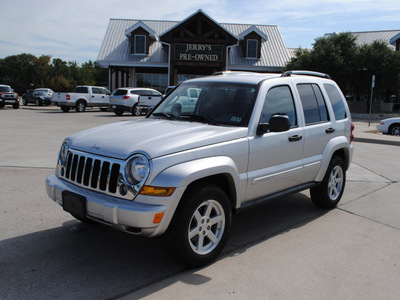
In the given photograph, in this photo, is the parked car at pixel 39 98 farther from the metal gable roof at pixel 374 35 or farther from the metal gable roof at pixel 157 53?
the metal gable roof at pixel 374 35

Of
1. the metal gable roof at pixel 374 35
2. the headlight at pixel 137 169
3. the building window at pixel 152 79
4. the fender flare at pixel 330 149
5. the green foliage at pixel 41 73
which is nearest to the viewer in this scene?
the headlight at pixel 137 169

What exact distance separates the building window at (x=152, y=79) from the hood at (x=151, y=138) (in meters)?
30.7

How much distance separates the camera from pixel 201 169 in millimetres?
3434

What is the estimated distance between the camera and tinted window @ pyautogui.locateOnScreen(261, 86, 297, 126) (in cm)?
436

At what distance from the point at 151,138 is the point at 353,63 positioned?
29.1 meters

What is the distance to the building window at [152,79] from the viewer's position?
3434 centimetres

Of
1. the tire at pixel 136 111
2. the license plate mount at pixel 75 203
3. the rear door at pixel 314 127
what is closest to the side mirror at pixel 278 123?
the rear door at pixel 314 127

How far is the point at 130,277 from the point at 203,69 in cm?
2956

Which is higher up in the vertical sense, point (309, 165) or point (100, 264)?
point (309, 165)

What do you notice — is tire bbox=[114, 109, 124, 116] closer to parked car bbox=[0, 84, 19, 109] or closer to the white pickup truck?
the white pickup truck

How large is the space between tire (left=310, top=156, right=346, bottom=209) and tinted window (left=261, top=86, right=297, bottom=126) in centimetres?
113

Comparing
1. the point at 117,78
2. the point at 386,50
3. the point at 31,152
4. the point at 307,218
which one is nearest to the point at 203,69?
the point at 117,78

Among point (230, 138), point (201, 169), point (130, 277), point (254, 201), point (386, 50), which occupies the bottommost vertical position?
point (130, 277)

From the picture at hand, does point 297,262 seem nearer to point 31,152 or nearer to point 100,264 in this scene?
point 100,264
